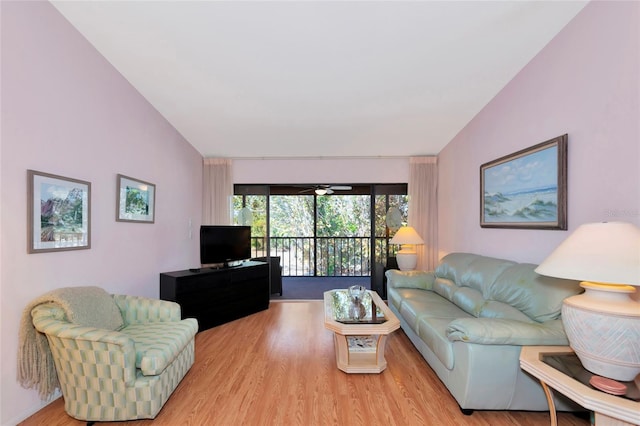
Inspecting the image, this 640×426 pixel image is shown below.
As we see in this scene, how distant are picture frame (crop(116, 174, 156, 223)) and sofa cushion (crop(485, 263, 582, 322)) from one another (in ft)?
11.7

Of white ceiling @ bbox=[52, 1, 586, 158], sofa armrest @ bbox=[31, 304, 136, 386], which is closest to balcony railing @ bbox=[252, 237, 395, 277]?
white ceiling @ bbox=[52, 1, 586, 158]

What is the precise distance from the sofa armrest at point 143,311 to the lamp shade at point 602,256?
8.95ft

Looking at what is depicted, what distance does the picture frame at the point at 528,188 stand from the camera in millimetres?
2133

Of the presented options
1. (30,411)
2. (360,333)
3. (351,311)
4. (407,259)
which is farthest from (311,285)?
(30,411)

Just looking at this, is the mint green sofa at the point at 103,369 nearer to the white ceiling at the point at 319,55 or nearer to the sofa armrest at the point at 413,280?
the white ceiling at the point at 319,55

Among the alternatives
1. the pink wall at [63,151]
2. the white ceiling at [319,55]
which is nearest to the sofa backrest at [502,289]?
the white ceiling at [319,55]

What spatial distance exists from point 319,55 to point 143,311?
2599 millimetres

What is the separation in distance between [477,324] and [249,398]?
1695mm

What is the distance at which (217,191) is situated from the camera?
4.89 meters

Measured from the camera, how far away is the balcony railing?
6793 millimetres

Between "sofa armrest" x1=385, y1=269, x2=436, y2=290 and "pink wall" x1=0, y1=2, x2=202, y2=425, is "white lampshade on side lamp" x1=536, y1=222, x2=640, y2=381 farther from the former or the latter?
"pink wall" x1=0, y1=2, x2=202, y2=425

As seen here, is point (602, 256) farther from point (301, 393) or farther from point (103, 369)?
point (103, 369)

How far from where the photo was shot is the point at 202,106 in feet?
10.4

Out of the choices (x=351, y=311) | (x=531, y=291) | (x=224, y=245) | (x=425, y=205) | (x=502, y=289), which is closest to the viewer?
(x=531, y=291)
